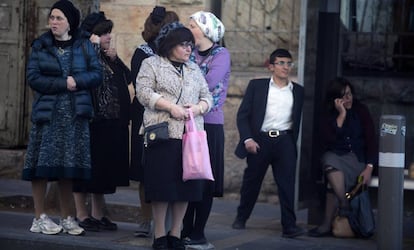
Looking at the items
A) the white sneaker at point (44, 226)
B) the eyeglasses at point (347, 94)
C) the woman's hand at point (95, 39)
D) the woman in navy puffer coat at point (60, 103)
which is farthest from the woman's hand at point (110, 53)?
the eyeglasses at point (347, 94)

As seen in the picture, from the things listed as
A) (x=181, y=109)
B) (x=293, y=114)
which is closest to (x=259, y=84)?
(x=293, y=114)

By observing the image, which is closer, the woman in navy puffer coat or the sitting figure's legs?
the woman in navy puffer coat

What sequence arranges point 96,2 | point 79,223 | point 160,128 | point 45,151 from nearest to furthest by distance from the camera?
1. point 160,128
2. point 45,151
3. point 79,223
4. point 96,2

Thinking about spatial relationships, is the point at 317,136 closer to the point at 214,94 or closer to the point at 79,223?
the point at 214,94

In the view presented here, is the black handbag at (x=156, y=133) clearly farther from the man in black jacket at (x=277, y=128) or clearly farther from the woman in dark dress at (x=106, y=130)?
the man in black jacket at (x=277, y=128)

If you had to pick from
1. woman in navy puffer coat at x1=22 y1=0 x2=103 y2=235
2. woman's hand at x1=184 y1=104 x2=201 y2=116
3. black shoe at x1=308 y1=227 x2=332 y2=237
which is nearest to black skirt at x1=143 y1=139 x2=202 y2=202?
woman's hand at x1=184 y1=104 x2=201 y2=116

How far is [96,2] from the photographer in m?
11.1

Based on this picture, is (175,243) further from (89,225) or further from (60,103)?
(60,103)

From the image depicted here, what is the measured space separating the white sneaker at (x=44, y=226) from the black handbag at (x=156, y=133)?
133 centimetres

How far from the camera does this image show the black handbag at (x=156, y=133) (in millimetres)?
8323

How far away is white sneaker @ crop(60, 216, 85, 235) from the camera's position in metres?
9.22

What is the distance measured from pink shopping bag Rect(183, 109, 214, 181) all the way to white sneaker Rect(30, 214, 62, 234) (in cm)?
143

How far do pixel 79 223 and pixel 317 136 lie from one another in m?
2.37

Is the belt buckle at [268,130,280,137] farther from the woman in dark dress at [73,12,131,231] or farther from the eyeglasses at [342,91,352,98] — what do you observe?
the woman in dark dress at [73,12,131,231]
